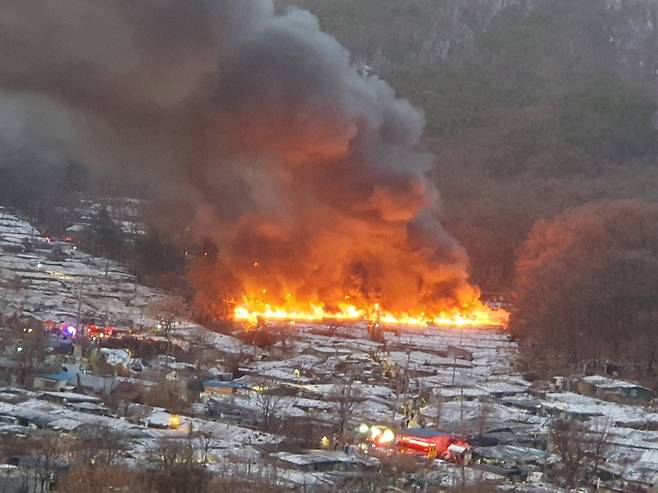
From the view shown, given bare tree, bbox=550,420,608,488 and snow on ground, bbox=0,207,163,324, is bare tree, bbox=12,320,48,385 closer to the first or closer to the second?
snow on ground, bbox=0,207,163,324

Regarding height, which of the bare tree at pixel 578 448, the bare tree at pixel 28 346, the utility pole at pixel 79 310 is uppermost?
the utility pole at pixel 79 310

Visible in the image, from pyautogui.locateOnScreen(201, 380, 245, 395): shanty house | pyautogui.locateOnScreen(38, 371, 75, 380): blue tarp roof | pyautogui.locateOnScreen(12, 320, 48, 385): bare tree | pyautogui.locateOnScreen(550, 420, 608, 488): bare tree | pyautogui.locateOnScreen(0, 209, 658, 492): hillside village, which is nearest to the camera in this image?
pyautogui.locateOnScreen(0, 209, 658, 492): hillside village

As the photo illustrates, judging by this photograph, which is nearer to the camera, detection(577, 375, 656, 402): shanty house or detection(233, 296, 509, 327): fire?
detection(577, 375, 656, 402): shanty house

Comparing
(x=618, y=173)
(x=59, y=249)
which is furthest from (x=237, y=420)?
(x=618, y=173)

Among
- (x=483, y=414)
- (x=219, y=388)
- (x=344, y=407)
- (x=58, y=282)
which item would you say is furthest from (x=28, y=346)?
(x=58, y=282)

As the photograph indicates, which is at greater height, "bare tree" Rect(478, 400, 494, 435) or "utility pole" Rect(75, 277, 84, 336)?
"utility pole" Rect(75, 277, 84, 336)

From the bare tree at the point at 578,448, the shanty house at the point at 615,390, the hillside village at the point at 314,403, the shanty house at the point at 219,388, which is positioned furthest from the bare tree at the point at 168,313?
the bare tree at the point at 578,448

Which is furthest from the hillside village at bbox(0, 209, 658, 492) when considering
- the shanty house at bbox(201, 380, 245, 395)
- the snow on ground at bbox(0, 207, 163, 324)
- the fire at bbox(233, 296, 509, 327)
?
the fire at bbox(233, 296, 509, 327)

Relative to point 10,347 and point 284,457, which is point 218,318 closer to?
point 10,347

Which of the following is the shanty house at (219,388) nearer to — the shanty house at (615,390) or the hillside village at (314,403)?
the hillside village at (314,403)
